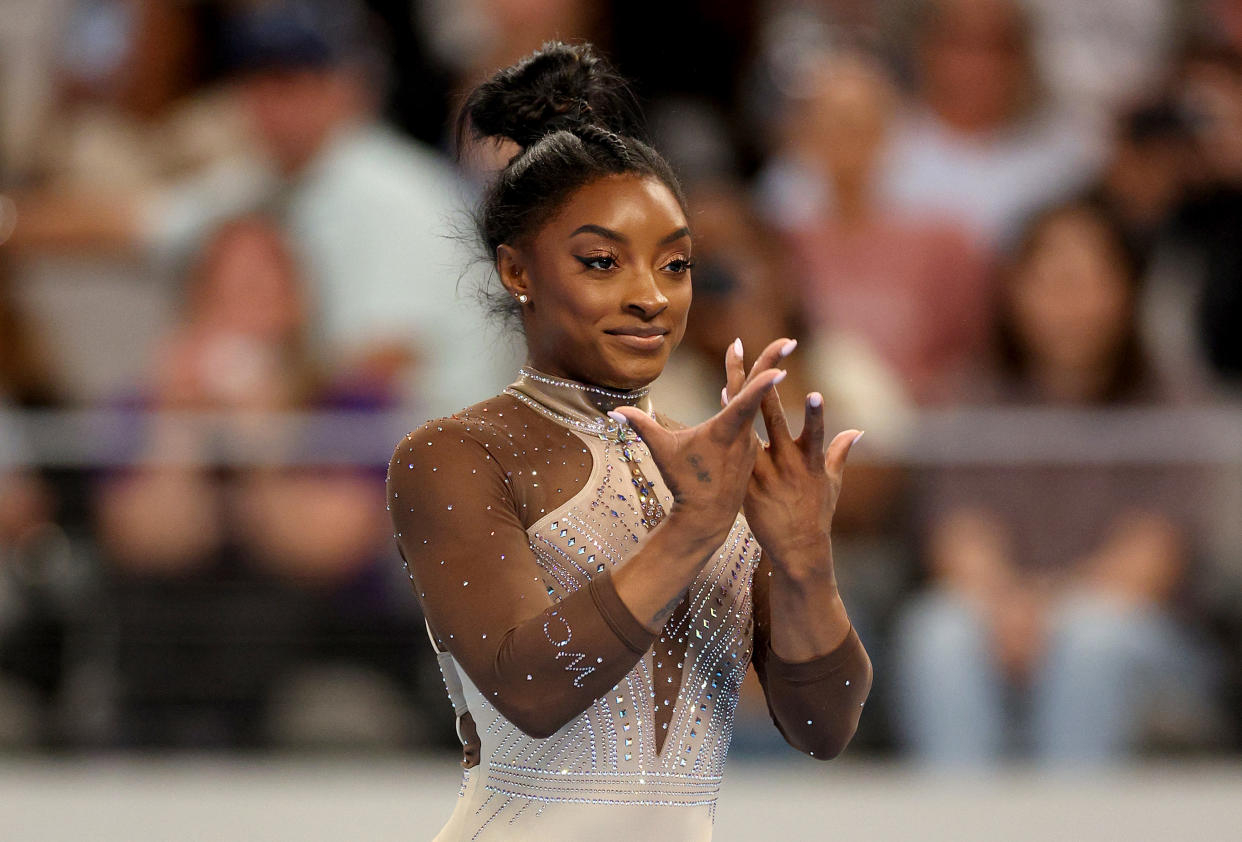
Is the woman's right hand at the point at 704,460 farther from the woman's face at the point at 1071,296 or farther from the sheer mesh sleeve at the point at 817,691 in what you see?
the woman's face at the point at 1071,296

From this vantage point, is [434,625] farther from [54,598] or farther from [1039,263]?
[1039,263]

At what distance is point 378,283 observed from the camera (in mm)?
4488

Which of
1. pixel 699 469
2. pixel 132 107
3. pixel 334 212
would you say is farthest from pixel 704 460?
pixel 132 107

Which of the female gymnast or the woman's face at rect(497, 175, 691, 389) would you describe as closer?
the female gymnast

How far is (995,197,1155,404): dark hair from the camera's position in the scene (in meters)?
4.20

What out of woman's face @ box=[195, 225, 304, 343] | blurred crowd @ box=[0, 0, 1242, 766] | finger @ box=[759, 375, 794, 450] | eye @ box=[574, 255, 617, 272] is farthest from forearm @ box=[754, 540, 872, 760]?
woman's face @ box=[195, 225, 304, 343]

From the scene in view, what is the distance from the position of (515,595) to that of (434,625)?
109 mm

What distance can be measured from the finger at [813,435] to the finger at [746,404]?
78 mm

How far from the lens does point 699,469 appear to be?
1529 mm

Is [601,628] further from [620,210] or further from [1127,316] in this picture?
[1127,316]

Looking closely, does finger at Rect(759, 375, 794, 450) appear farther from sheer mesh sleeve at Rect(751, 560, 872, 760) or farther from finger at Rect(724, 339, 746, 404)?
sheer mesh sleeve at Rect(751, 560, 872, 760)

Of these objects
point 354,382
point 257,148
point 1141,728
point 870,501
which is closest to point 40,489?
point 354,382

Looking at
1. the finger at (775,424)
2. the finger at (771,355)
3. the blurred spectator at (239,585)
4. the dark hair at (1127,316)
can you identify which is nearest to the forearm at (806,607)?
the finger at (775,424)

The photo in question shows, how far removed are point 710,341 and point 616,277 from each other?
97.5 inches
